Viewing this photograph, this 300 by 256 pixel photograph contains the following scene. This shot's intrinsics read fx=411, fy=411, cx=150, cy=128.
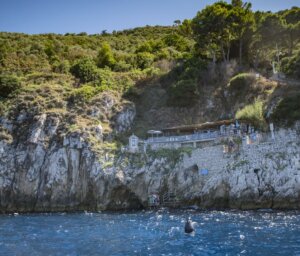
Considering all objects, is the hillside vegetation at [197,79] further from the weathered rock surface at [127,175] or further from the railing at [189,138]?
the weathered rock surface at [127,175]

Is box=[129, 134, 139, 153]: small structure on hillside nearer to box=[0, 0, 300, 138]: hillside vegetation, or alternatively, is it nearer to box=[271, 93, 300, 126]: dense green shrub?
box=[0, 0, 300, 138]: hillside vegetation

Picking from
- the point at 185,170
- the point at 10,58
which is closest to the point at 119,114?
the point at 185,170

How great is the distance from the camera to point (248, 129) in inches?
1948

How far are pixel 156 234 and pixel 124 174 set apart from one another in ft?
60.4

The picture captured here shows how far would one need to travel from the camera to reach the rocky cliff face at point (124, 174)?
1650 inches

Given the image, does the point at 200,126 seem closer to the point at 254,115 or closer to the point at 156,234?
the point at 254,115

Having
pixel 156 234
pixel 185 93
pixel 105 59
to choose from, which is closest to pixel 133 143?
pixel 185 93

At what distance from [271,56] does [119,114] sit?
2735 cm

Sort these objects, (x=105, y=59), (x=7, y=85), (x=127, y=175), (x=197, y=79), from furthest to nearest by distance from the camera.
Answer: (x=105, y=59) < (x=7, y=85) < (x=197, y=79) < (x=127, y=175)

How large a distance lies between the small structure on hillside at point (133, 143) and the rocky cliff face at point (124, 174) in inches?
43.8

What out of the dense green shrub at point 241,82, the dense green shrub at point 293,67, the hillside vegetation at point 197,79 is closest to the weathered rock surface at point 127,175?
the hillside vegetation at point 197,79

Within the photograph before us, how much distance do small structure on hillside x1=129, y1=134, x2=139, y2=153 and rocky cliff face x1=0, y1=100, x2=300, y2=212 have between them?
3.65 ft

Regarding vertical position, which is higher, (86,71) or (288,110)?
(86,71)

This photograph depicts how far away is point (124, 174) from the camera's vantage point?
4800 cm
